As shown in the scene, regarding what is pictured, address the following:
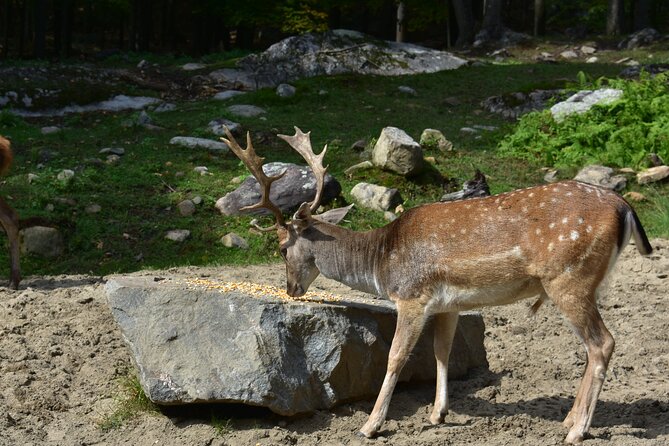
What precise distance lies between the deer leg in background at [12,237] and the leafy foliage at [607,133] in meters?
6.74

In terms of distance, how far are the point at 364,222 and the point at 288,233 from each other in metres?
3.52

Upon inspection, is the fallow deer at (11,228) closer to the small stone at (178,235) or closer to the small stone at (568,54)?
the small stone at (178,235)

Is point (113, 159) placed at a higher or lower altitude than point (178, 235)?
higher

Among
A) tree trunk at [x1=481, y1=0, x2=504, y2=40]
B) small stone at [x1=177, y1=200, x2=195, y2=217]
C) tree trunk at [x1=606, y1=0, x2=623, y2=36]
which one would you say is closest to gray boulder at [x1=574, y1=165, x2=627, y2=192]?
small stone at [x1=177, y1=200, x2=195, y2=217]

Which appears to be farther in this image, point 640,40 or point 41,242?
point 640,40

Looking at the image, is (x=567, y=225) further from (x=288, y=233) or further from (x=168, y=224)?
(x=168, y=224)

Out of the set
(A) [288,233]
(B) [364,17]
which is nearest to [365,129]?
(A) [288,233]

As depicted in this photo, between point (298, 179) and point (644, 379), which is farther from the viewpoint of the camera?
point (298, 179)

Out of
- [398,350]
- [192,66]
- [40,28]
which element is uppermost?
[398,350]

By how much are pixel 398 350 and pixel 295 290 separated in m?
0.96

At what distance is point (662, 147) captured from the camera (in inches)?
465

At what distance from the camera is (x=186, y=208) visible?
1024 centimetres

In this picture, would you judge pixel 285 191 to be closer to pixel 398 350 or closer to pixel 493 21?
pixel 398 350

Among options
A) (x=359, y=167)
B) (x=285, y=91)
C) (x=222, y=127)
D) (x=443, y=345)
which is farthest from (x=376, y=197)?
(x=285, y=91)
